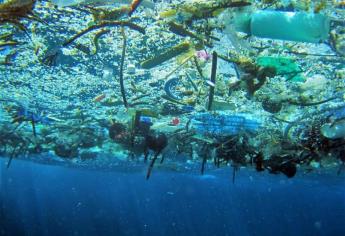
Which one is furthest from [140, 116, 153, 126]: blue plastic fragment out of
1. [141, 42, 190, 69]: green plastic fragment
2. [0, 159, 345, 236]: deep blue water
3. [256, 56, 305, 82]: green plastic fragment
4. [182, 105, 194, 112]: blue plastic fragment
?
[0, 159, 345, 236]: deep blue water

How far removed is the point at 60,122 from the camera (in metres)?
14.9

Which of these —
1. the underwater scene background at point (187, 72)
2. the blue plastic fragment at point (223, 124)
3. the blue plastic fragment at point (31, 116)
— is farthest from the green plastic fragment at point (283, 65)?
the blue plastic fragment at point (31, 116)

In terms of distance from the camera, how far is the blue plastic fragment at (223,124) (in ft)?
38.6

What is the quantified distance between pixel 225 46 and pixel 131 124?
566cm

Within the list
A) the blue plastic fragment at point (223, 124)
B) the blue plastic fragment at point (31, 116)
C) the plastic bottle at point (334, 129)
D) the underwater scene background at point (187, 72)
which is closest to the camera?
the underwater scene background at point (187, 72)

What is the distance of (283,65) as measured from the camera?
23.5 feet

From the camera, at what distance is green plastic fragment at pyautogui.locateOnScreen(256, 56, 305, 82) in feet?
22.7

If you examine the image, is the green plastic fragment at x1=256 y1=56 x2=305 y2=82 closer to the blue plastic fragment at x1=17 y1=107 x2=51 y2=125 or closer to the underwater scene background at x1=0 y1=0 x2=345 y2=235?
the underwater scene background at x1=0 y1=0 x2=345 y2=235

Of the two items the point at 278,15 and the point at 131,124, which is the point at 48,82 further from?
the point at 278,15

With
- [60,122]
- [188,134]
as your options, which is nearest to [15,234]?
[60,122]

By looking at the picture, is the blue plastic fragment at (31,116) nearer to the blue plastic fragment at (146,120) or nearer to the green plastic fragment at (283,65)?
the blue plastic fragment at (146,120)

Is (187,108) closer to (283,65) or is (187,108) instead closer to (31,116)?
(283,65)

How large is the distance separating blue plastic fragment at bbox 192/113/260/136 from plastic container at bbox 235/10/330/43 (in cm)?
665

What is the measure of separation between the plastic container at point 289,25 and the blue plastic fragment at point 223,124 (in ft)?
21.8
